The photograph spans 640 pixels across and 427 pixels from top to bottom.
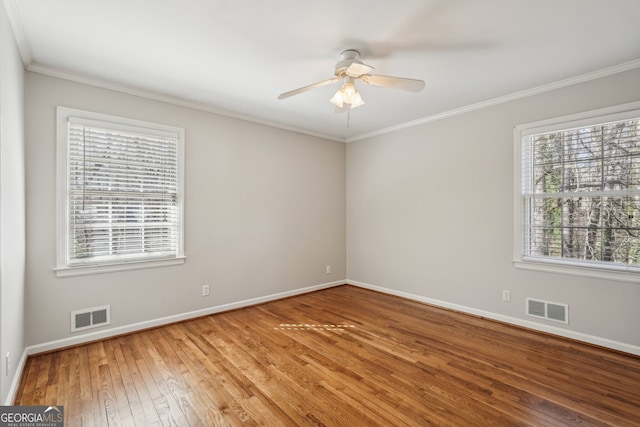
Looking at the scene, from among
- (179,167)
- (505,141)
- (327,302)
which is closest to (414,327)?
(327,302)

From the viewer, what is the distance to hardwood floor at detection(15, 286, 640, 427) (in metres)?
1.92

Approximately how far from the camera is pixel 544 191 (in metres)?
3.24

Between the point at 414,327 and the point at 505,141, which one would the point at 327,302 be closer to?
the point at 414,327

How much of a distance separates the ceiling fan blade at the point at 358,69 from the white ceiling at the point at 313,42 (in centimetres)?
24

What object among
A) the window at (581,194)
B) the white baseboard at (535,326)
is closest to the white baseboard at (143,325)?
the white baseboard at (535,326)

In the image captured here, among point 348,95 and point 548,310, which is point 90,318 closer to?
point 348,95

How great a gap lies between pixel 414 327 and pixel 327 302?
1.36 metres

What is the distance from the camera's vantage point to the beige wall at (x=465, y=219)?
9.46 ft

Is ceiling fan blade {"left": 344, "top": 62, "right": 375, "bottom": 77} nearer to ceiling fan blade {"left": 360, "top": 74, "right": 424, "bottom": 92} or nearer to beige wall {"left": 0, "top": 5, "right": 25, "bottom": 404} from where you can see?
ceiling fan blade {"left": 360, "top": 74, "right": 424, "bottom": 92}

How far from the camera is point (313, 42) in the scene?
2367 mm

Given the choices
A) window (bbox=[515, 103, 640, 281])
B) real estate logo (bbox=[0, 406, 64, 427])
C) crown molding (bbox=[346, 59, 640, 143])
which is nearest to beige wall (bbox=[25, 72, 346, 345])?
real estate logo (bbox=[0, 406, 64, 427])

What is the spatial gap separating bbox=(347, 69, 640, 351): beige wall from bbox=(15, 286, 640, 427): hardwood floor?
0.40 meters

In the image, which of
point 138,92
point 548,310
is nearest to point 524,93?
point 548,310

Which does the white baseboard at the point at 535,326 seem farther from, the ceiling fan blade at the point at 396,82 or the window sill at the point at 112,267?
the window sill at the point at 112,267
